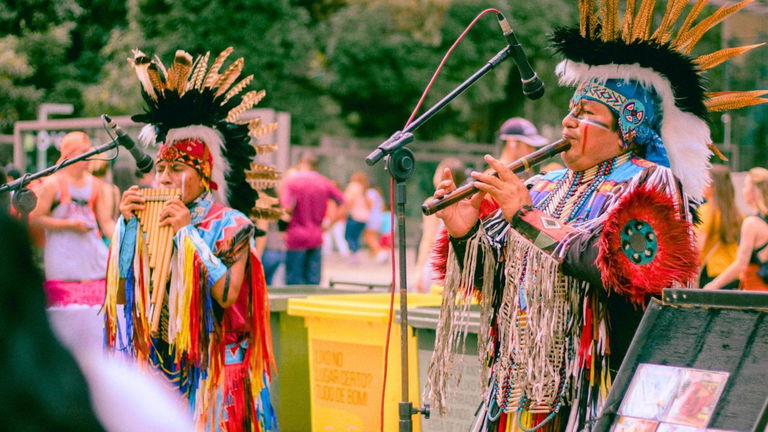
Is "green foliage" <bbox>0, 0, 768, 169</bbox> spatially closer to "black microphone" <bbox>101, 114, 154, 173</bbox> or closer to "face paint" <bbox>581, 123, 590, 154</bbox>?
"black microphone" <bbox>101, 114, 154, 173</bbox>

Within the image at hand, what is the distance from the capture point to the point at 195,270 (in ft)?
14.1

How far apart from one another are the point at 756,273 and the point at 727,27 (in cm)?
837

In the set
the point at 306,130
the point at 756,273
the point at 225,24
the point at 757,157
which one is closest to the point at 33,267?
the point at 756,273

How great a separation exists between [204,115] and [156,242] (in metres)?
0.67

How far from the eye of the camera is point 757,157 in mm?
15664

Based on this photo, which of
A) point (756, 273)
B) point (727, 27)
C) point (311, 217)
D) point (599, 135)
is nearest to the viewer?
point (599, 135)

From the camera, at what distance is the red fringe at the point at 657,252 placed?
3.17 metres

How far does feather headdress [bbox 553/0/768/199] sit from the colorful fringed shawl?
1.73 metres

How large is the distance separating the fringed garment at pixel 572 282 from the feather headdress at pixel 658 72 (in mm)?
148

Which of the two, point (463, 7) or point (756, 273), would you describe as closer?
point (756, 273)

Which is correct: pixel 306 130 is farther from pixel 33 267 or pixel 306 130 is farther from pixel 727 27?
pixel 33 267

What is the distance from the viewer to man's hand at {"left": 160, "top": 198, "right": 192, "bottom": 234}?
4.33m

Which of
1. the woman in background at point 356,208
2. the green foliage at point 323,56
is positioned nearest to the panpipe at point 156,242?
the green foliage at point 323,56

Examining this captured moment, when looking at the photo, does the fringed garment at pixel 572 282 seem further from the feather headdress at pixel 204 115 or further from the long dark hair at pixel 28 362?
the long dark hair at pixel 28 362
